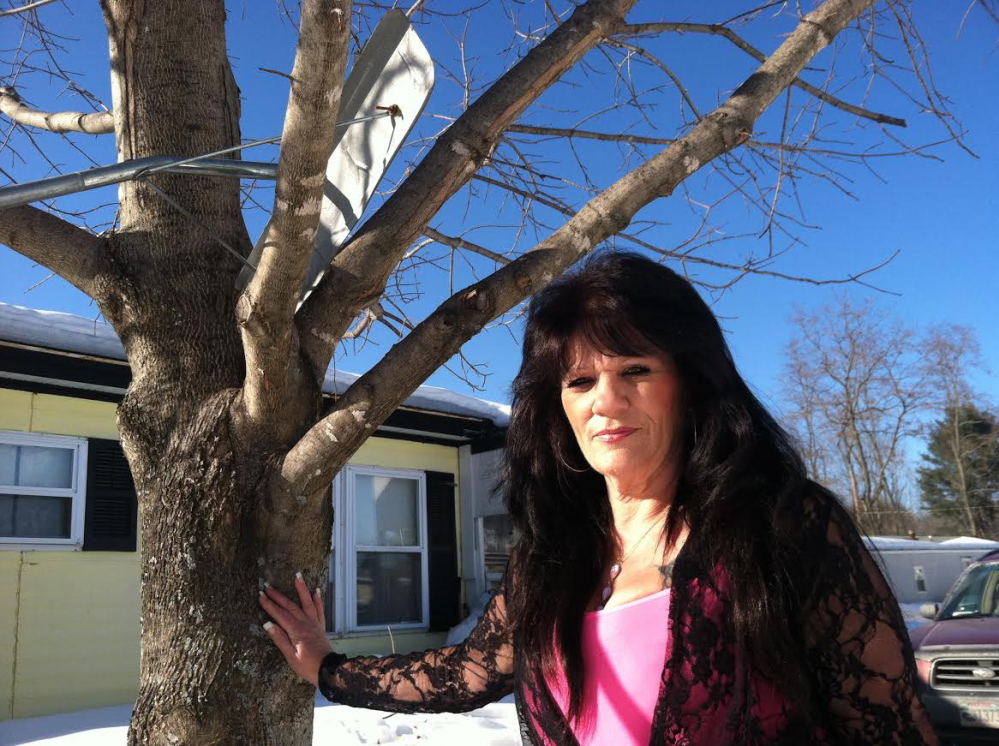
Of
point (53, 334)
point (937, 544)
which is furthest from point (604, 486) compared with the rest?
point (937, 544)

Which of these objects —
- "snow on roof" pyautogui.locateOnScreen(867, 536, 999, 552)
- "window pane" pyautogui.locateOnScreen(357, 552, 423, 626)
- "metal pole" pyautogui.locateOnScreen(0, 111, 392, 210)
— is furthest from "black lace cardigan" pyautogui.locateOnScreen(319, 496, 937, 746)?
A: "snow on roof" pyautogui.locateOnScreen(867, 536, 999, 552)

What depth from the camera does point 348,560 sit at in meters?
8.69

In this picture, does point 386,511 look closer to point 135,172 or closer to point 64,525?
point 64,525

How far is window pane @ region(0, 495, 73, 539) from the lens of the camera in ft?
21.4

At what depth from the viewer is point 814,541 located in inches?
56.5

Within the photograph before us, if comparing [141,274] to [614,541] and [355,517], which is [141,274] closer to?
[614,541]

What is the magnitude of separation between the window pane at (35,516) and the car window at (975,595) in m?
7.32

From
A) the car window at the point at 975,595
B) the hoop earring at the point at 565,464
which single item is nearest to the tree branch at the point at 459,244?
the hoop earring at the point at 565,464

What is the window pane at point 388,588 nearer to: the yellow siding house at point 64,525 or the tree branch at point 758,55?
the yellow siding house at point 64,525

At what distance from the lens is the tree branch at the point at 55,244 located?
2.14 meters

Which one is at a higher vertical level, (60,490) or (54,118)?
(54,118)

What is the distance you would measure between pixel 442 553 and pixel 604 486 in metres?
7.89

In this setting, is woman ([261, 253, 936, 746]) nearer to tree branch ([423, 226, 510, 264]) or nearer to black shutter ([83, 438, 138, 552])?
tree branch ([423, 226, 510, 264])

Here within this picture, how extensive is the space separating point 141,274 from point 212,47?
816mm
